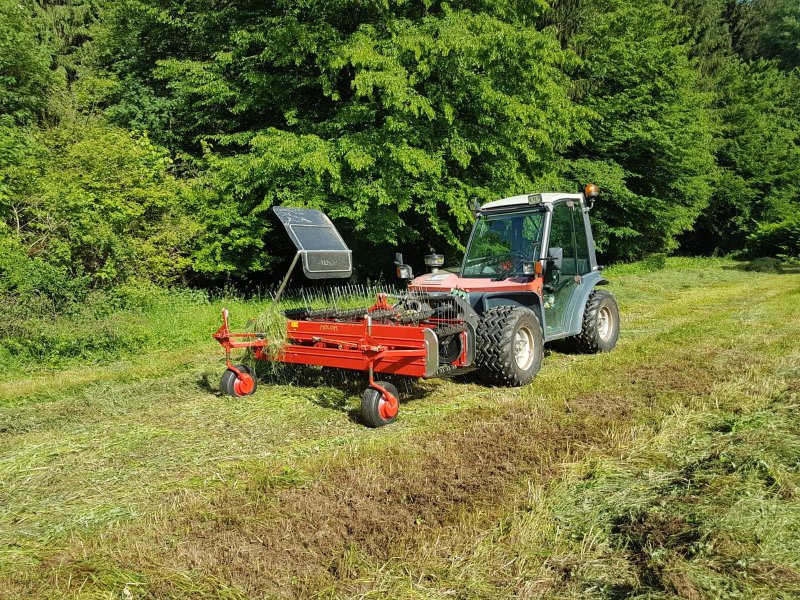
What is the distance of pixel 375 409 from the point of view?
5559mm

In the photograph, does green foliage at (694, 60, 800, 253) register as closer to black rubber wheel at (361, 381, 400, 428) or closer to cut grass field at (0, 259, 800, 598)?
cut grass field at (0, 259, 800, 598)

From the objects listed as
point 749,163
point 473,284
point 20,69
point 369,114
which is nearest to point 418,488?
point 473,284

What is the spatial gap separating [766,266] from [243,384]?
23.4 meters

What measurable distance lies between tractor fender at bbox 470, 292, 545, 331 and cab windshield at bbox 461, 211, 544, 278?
32 centimetres

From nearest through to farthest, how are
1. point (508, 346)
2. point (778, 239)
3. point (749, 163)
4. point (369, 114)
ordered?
point (508, 346)
point (369, 114)
point (778, 239)
point (749, 163)

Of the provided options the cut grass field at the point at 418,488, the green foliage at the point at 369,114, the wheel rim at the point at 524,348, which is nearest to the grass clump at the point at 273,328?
the cut grass field at the point at 418,488

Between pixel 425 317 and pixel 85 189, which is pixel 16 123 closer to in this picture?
pixel 85 189

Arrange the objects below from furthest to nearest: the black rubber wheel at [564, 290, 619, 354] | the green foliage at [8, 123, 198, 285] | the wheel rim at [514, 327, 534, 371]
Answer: the green foliage at [8, 123, 198, 285], the black rubber wheel at [564, 290, 619, 354], the wheel rim at [514, 327, 534, 371]

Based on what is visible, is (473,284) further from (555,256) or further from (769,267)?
(769,267)

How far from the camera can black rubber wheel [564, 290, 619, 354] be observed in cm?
852

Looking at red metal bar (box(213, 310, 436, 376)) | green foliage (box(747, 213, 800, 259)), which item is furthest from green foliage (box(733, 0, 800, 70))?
red metal bar (box(213, 310, 436, 376))

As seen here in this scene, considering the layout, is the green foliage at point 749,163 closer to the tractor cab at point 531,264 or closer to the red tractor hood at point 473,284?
the tractor cab at point 531,264

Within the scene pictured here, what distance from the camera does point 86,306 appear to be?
10.7 meters

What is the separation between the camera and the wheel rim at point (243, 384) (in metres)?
6.74
